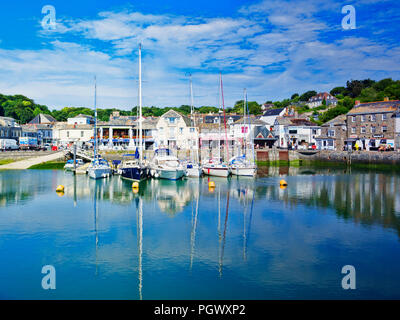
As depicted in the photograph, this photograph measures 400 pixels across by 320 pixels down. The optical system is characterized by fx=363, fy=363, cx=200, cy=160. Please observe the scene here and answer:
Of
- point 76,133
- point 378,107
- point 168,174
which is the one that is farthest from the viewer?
point 76,133

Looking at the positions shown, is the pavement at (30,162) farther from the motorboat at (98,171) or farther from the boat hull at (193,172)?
the boat hull at (193,172)

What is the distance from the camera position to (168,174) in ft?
153

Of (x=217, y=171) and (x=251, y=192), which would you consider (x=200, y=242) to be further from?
(x=217, y=171)

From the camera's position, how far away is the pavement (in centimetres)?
6329

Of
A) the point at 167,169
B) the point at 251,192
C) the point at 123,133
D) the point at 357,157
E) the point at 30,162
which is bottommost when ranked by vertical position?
the point at 251,192

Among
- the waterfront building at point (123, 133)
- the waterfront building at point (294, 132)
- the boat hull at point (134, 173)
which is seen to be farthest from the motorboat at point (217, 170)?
the waterfront building at point (294, 132)

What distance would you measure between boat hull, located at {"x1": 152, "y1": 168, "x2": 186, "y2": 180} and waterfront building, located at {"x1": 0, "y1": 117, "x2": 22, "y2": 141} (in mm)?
59642

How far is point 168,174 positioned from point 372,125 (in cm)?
5951

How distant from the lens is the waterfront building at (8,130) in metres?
89.7

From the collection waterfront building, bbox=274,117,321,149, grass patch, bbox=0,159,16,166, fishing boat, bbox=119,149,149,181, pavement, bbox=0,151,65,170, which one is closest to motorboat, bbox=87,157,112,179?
fishing boat, bbox=119,149,149,181

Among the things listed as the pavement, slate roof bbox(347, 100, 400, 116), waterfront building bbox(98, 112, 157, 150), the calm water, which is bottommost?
the calm water

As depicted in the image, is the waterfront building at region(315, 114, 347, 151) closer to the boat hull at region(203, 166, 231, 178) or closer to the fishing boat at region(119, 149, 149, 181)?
the boat hull at region(203, 166, 231, 178)

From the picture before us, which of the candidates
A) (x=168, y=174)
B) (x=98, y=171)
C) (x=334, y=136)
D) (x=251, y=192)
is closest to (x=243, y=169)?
(x=168, y=174)

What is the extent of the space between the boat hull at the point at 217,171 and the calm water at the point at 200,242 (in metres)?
9.17
